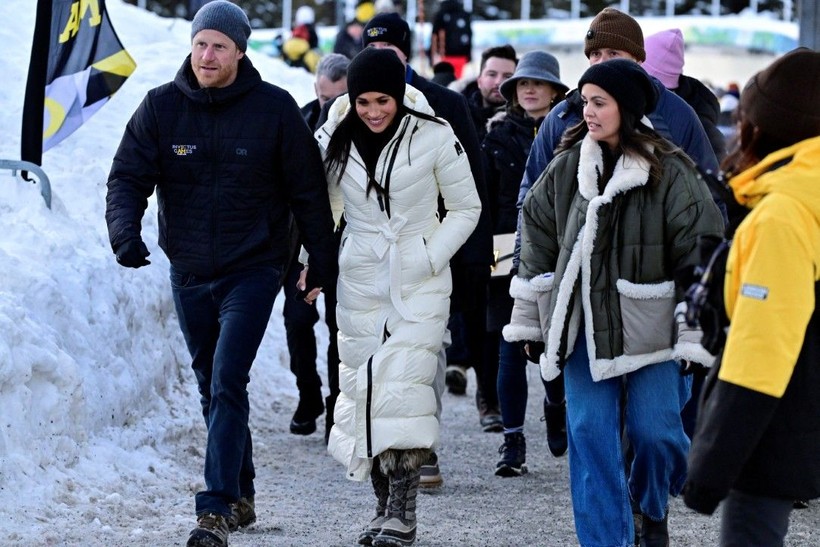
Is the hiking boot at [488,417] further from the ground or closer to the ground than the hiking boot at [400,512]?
closer to the ground

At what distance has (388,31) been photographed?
743 centimetres

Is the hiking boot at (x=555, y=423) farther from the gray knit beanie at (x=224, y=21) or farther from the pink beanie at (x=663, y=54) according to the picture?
the gray knit beanie at (x=224, y=21)

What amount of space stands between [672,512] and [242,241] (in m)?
2.37

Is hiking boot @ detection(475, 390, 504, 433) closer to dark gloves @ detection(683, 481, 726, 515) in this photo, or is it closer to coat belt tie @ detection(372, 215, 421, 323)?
coat belt tie @ detection(372, 215, 421, 323)

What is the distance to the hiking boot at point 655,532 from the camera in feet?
18.6

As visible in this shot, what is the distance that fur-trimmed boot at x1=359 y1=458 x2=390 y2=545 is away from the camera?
20.5ft

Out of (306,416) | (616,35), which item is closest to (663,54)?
(616,35)

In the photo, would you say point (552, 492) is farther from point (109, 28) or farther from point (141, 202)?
point (109, 28)

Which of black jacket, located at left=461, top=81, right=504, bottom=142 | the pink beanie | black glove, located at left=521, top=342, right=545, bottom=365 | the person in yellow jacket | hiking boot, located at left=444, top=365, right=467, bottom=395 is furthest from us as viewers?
hiking boot, located at left=444, top=365, right=467, bottom=395

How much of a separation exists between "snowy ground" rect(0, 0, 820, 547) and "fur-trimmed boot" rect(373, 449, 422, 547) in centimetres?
20

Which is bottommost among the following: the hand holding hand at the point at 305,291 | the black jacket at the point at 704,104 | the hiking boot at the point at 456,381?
the hiking boot at the point at 456,381

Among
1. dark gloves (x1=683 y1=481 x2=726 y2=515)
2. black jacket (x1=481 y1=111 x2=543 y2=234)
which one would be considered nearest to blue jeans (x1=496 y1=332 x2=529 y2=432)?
black jacket (x1=481 y1=111 x2=543 y2=234)

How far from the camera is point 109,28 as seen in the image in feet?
31.8

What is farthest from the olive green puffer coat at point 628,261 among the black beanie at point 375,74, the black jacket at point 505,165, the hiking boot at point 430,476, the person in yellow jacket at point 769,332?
the black jacket at point 505,165
